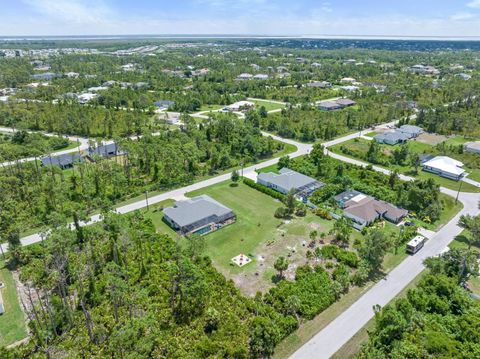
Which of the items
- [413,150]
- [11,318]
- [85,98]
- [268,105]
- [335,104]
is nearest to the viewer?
[11,318]

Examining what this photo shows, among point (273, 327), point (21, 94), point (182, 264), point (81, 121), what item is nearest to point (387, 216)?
point (273, 327)

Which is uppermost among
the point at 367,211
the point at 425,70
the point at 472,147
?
the point at 425,70

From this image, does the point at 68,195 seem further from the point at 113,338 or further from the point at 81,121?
the point at 81,121

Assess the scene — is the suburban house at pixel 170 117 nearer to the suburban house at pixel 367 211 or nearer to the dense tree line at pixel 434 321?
the suburban house at pixel 367 211

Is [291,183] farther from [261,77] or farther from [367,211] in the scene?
[261,77]

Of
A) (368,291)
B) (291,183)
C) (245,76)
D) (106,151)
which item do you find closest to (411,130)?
(291,183)

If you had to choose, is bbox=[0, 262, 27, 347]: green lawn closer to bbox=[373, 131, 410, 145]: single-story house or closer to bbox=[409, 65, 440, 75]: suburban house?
bbox=[373, 131, 410, 145]: single-story house

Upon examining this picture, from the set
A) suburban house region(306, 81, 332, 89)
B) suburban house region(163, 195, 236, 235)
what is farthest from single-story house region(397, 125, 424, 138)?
suburban house region(306, 81, 332, 89)
